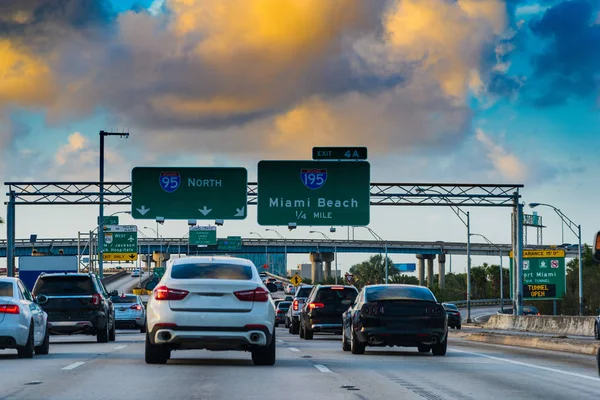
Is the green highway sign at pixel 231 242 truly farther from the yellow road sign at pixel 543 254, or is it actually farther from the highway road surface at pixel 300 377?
the highway road surface at pixel 300 377

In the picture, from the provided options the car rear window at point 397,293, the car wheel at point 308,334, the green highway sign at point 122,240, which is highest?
the green highway sign at point 122,240

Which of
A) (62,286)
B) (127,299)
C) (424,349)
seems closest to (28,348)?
(62,286)

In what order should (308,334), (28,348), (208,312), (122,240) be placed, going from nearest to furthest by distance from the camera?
(208,312), (28,348), (308,334), (122,240)

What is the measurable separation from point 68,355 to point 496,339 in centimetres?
1664

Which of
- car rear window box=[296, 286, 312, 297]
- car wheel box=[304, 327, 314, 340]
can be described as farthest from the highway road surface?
car rear window box=[296, 286, 312, 297]

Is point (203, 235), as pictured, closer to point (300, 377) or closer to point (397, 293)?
point (397, 293)

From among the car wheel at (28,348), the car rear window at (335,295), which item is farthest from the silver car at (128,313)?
the car wheel at (28,348)

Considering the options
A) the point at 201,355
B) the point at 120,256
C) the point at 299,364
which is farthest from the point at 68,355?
the point at 120,256

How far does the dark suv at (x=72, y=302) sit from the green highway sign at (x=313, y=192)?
21.1m

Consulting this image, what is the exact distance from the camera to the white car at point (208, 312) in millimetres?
18594

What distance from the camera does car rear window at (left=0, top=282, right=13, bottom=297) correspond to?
21641 millimetres

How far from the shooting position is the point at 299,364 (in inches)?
805

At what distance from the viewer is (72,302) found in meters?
29.7

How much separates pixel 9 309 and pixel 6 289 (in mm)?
560
